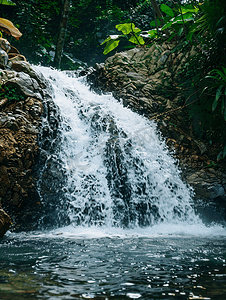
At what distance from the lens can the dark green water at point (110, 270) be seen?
173cm

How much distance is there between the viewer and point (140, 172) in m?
6.27

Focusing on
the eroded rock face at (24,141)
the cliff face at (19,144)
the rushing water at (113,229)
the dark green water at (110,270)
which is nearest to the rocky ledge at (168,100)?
the rushing water at (113,229)

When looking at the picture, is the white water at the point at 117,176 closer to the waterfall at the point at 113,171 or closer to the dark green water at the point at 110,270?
the waterfall at the point at 113,171

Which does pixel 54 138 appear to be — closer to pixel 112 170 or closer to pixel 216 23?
pixel 112 170

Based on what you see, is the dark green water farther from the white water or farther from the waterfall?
the waterfall

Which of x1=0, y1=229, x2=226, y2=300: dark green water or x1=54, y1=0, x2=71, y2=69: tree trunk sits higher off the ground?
x1=54, y1=0, x2=71, y2=69: tree trunk

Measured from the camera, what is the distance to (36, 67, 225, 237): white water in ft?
17.7

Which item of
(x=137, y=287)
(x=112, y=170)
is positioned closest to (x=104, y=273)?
(x=137, y=287)

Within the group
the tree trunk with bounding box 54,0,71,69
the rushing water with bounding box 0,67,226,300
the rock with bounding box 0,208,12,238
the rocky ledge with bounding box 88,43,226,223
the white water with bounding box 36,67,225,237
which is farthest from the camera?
the tree trunk with bounding box 54,0,71,69

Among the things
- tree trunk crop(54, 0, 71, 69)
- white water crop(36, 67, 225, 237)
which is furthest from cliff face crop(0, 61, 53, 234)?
tree trunk crop(54, 0, 71, 69)

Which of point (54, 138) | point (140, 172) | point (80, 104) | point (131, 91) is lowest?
point (140, 172)

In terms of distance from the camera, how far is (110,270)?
2.31 m

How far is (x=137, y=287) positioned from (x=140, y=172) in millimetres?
4463

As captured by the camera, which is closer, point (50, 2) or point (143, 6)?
point (50, 2)
